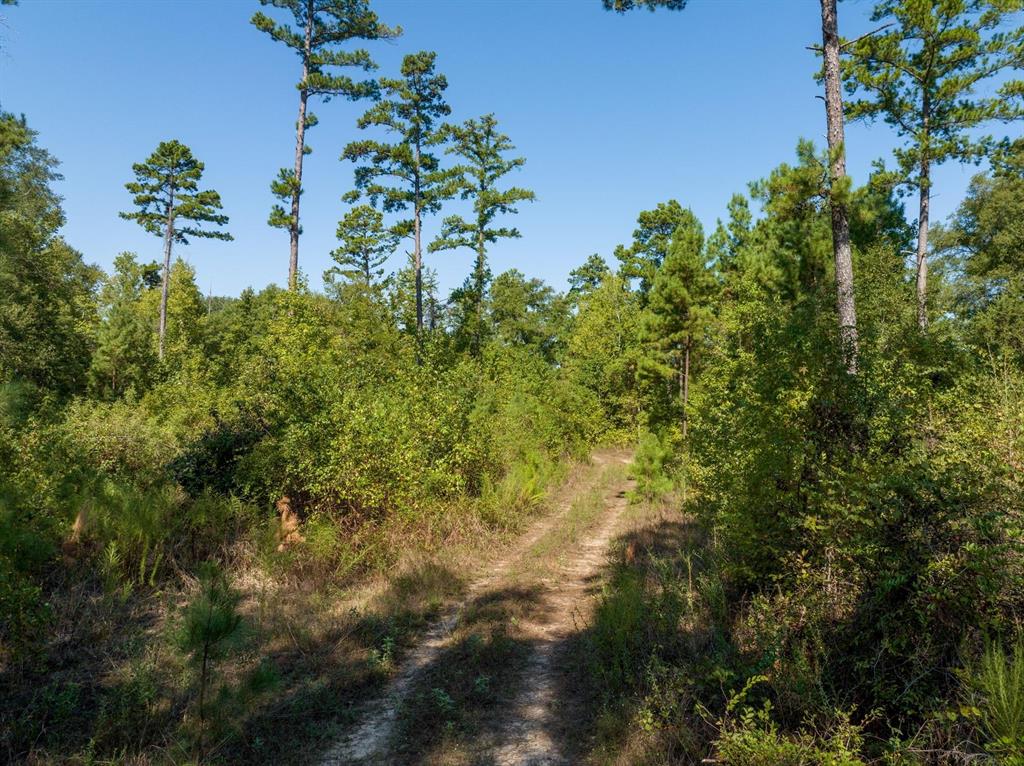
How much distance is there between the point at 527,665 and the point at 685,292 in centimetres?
1554

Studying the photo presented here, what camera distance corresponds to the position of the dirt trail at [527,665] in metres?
4.21

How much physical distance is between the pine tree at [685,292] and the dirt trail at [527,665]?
31.8 feet

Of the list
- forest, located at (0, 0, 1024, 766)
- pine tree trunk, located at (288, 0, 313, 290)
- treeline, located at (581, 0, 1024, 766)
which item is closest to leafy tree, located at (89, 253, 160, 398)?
pine tree trunk, located at (288, 0, 313, 290)

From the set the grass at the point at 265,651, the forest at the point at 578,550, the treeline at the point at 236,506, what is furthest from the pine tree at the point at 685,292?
the grass at the point at 265,651

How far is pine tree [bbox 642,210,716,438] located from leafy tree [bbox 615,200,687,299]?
→ 15.1 m

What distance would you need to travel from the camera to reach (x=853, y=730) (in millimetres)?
3150

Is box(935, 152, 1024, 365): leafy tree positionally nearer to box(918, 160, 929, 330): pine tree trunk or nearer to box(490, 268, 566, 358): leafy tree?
box(918, 160, 929, 330): pine tree trunk

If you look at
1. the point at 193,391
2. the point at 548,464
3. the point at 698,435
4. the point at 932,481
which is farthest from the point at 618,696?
the point at 193,391

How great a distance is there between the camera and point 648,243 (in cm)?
3609

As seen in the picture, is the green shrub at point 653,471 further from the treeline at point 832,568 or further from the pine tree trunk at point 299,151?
the pine tree trunk at point 299,151

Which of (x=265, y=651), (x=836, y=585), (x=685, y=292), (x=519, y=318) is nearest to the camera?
(x=836, y=585)

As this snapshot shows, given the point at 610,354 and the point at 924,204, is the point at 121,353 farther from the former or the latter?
the point at 924,204

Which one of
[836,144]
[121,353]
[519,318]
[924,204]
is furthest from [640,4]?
[519,318]

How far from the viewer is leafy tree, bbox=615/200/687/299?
3466 centimetres
